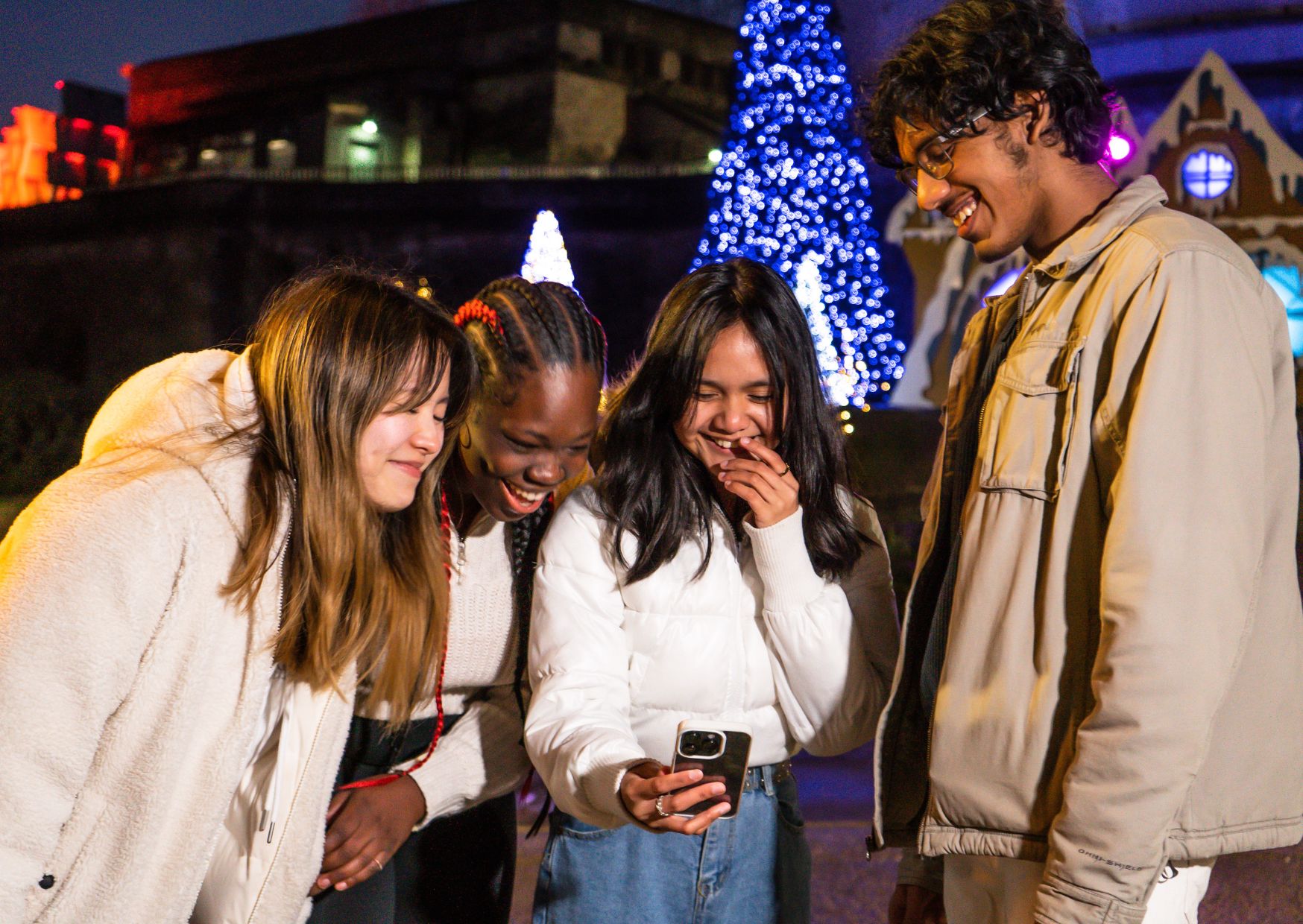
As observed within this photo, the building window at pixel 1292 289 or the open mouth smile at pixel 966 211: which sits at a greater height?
the building window at pixel 1292 289

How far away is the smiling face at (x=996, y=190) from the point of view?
215 centimetres

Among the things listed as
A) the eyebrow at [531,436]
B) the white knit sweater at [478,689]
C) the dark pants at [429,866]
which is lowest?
the dark pants at [429,866]

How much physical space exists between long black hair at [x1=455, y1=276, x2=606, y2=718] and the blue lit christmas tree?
9.24 metres

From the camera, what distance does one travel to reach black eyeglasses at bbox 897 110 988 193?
2.16 m

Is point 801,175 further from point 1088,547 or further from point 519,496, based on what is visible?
point 1088,547

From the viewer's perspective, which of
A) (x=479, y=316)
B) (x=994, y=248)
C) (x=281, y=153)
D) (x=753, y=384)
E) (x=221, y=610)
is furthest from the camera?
(x=281, y=153)

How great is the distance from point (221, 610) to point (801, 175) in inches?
433

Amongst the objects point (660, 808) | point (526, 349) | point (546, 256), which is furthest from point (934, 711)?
point (546, 256)

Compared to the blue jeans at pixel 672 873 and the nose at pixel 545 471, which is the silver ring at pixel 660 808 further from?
the nose at pixel 545 471

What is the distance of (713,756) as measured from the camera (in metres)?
1.98

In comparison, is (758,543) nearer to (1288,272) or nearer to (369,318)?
(369,318)

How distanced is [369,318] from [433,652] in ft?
2.54

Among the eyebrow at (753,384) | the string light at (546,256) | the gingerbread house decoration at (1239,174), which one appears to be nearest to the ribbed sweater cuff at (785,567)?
the eyebrow at (753,384)

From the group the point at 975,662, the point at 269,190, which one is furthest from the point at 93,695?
the point at 269,190
